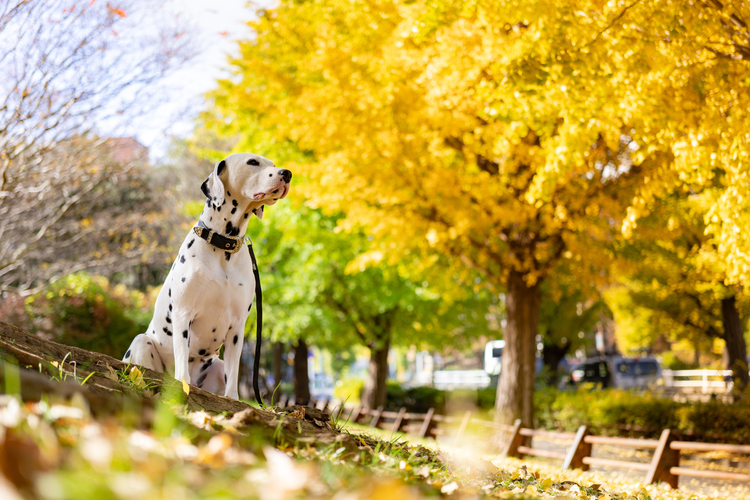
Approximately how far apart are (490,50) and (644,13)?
2.66 meters

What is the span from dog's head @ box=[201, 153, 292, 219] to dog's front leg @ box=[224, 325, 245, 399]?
850 millimetres

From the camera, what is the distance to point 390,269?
47.2 ft

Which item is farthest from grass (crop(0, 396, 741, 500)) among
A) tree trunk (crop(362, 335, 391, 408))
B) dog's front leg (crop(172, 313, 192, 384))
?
tree trunk (crop(362, 335, 391, 408))

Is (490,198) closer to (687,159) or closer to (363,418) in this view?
(687,159)

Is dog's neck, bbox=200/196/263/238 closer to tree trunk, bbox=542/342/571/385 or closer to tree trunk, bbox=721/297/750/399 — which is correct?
tree trunk, bbox=721/297/750/399

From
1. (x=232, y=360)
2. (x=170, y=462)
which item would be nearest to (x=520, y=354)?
(x=232, y=360)

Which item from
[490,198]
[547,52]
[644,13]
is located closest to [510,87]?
[547,52]

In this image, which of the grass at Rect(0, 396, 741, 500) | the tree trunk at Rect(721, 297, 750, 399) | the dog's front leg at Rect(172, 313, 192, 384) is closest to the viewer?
the grass at Rect(0, 396, 741, 500)

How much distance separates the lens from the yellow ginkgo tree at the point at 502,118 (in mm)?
6254

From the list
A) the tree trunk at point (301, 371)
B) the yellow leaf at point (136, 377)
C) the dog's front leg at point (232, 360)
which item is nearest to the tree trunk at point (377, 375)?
the tree trunk at point (301, 371)

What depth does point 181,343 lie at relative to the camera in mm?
3650

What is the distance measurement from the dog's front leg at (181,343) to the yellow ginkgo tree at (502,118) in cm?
458

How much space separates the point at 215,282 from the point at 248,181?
664 millimetres

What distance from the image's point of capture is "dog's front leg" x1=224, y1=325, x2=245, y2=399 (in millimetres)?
3846
